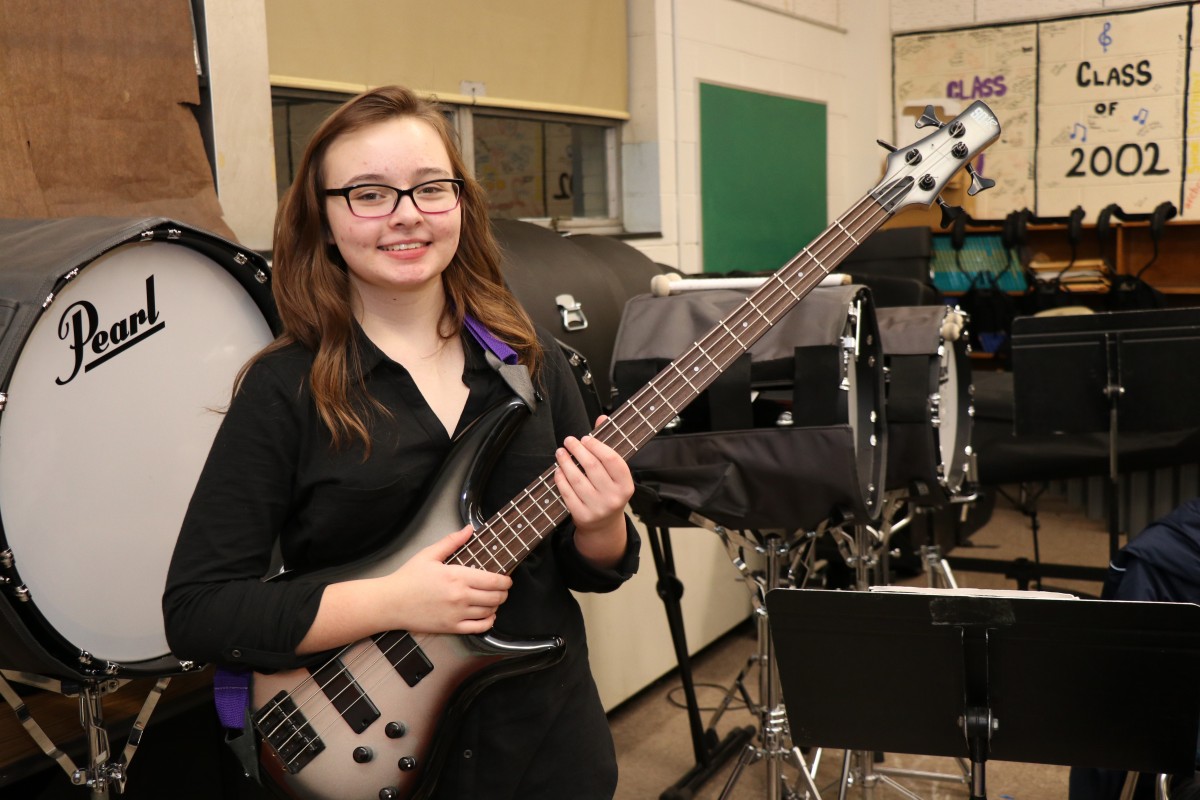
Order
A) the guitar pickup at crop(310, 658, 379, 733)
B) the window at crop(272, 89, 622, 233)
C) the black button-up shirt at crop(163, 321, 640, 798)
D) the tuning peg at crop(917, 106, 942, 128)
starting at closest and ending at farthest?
1. the black button-up shirt at crop(163, 321, 640, 798)
2. the guitar pickup at crop(310, 658, 379, 733)
3. the tuning peg at crop(917, 106, 942, 128)
4. the window at crop(272, 89, 622, 233)

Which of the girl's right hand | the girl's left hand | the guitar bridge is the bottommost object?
the guitar bridge

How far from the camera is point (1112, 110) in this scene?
5.81 m

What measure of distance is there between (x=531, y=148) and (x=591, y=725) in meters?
2.62

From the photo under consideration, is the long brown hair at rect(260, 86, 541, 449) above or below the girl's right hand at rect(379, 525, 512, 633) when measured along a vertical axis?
above

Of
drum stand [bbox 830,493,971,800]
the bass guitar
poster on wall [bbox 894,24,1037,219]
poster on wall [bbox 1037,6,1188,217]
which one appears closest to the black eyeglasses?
the bass guitar

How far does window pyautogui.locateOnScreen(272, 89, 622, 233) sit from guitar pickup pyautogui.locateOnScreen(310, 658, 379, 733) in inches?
77.6

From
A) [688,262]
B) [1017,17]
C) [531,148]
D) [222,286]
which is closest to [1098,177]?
[1017,17]

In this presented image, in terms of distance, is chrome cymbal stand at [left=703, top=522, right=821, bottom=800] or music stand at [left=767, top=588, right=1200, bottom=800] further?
chrome cymbal stand at [left=703, top=522, right=821, bottom=800]

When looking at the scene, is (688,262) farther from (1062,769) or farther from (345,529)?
(345,529)

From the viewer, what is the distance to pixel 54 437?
1526mm

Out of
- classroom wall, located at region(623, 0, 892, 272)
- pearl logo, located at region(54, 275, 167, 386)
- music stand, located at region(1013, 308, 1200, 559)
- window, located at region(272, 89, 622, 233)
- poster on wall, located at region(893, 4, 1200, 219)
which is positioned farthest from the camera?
poster on wall, located at region(893, 4, 1200, 219)

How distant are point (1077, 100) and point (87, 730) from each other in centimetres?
573

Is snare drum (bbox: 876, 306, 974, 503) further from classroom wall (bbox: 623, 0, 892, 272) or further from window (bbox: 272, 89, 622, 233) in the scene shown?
classroom wall (bbox: 623, 0, 892, 272)

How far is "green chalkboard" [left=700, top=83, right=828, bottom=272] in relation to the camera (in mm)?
4332
